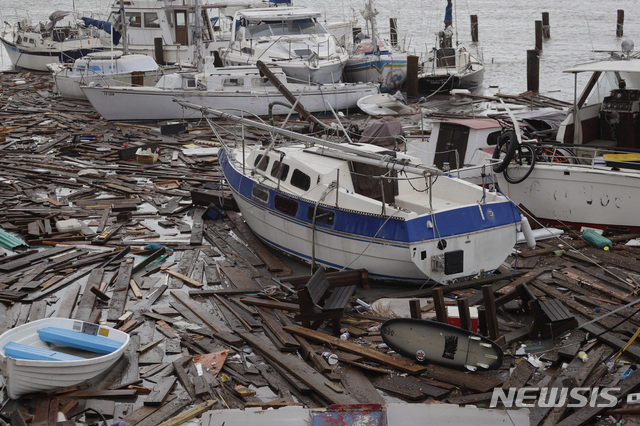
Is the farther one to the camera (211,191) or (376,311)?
(211,191)

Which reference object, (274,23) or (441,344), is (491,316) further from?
(274,23)

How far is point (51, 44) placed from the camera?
151ft

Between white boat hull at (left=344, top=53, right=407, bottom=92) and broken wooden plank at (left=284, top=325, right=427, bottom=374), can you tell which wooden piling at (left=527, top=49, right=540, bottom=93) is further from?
broken wooden plank at (left=284, top=325, right=427, bottom=374)

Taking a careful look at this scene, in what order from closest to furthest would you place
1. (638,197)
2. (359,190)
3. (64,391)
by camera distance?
(64,391), (359,190), (638,197)

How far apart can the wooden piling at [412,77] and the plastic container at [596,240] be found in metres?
19.6

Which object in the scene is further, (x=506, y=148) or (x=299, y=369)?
(x=506, y=148)

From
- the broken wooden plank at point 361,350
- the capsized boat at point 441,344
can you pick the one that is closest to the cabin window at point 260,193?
the broken wooden plank at point 361,350

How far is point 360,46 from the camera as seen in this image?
38.8 m

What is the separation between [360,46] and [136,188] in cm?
2013

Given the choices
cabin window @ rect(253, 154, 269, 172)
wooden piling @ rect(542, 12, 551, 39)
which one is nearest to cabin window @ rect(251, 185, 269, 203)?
cabin window @ rect(253, 154, 269, 172)

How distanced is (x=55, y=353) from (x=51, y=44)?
38767mm

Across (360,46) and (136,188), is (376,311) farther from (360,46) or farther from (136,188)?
(360,46)

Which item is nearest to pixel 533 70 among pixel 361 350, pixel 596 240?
pixel 596 240

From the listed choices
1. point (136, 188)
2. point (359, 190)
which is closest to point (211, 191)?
point (136, 188)
